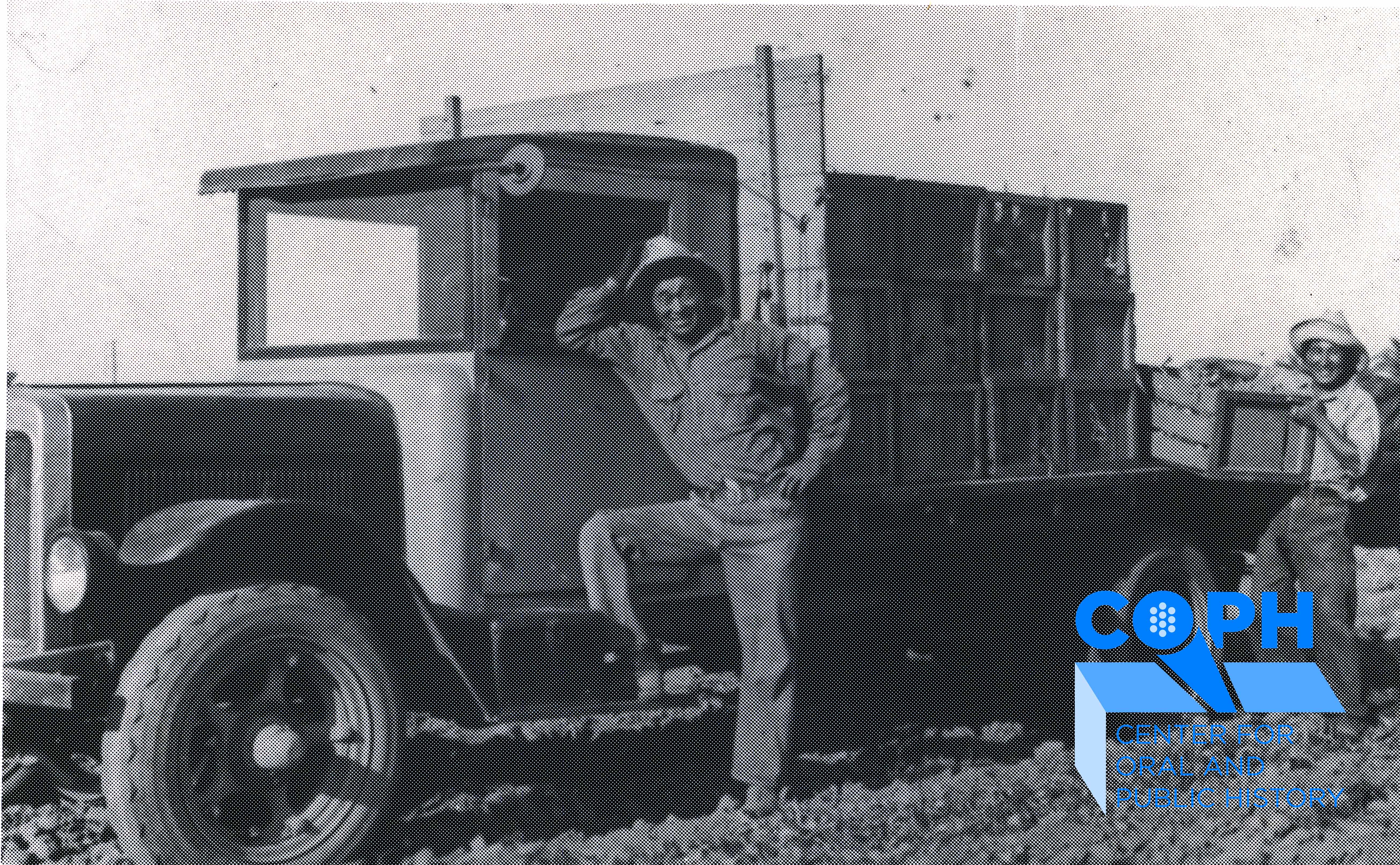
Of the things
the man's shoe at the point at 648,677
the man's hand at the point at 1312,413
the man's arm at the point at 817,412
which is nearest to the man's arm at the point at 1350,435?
the man's hand at the point at 1312,413

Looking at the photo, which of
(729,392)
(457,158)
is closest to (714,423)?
(729,392)

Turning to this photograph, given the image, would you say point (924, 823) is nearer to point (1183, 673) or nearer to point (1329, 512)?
point (1183, 673)

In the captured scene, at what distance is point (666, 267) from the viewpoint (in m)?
2.55

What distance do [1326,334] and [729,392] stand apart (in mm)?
1532

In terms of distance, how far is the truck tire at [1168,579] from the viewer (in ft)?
8.88

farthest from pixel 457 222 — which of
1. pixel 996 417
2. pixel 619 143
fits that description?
pixel 996 417

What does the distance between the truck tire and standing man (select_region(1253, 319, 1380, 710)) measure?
138 mm

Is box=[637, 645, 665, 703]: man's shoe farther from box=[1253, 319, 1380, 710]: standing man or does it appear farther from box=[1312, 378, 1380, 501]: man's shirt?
box=[1312, 378, 1380, 501]: man's shirt

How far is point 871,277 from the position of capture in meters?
2.60

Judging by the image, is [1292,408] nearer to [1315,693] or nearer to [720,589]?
[1315,693]

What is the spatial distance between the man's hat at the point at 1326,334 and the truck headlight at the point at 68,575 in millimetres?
2955

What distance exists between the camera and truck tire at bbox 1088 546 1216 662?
2707mm

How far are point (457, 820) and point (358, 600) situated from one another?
23.0 inches

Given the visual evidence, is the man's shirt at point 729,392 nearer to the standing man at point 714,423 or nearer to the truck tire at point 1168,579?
the standing man at point 714,423
